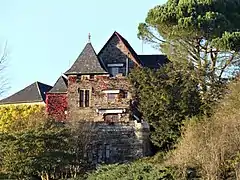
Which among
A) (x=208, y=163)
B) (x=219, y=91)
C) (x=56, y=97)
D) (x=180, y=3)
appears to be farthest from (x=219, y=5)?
(x=208, y=163)

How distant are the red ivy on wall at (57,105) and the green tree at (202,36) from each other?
274 inches

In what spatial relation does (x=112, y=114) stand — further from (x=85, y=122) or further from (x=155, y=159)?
(x=155, y=159)

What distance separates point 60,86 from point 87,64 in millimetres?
2875

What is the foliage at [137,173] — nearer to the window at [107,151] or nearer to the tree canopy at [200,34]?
the window at [107,151]

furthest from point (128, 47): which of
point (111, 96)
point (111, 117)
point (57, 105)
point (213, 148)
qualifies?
point (213, 148)

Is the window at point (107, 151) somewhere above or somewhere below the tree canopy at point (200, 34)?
below

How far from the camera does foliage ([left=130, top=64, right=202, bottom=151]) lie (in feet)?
106

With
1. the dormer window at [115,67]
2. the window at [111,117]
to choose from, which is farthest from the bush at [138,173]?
→ the dormer window at [115,67]

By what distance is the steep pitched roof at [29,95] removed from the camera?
43.3 meters

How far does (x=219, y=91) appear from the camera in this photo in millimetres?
33094

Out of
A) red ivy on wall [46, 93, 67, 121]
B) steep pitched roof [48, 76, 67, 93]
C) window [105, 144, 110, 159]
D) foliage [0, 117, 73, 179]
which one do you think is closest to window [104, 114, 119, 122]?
window [105, 144, 110, 159]

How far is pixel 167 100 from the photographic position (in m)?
32.5

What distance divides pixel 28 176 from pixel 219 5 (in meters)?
15.4

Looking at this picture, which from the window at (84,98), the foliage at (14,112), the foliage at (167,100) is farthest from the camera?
the foliage at (14,112)
